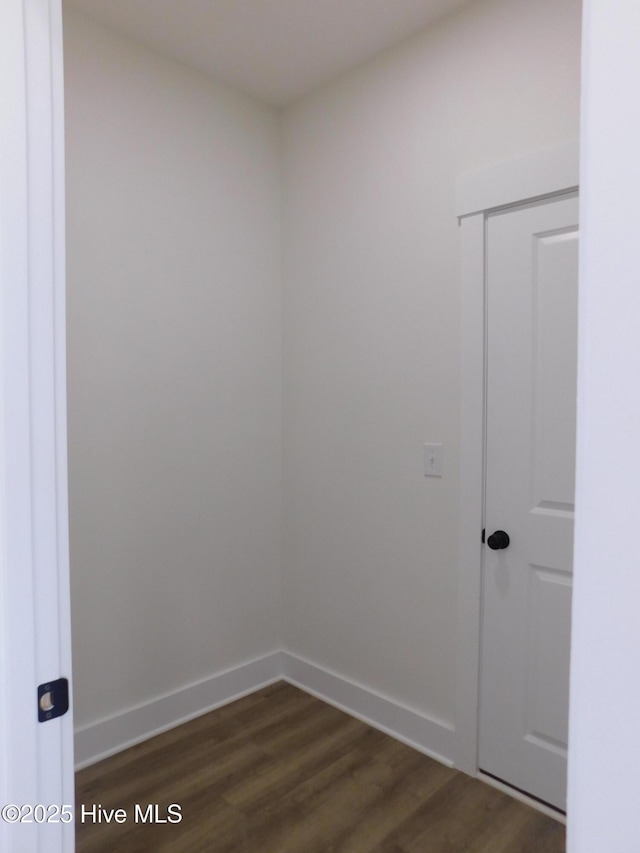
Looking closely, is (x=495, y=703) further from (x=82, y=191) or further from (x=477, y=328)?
(x=82, y=191)

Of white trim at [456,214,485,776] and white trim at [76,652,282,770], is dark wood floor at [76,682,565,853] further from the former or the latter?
white trim at [456,214,485,776]

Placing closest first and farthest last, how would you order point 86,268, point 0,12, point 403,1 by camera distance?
point 0,12 → point 403,1 → point 86,268

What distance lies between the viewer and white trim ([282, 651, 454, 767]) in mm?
2314

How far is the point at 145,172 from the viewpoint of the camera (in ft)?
7.91

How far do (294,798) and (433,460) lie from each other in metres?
1.32

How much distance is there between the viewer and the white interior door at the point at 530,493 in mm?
1962

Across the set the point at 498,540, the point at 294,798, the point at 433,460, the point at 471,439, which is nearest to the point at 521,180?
the point at 471,439

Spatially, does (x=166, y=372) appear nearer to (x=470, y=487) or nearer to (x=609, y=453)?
(x=470, y=487)

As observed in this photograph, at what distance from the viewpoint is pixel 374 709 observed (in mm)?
2566

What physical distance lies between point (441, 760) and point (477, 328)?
166 cm

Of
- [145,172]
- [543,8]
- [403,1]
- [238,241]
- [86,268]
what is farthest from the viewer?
[238,241]

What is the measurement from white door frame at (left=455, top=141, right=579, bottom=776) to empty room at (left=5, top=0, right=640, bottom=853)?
0.01m

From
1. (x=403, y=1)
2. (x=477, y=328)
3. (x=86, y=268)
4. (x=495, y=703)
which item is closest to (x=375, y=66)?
(x=403, y=1)

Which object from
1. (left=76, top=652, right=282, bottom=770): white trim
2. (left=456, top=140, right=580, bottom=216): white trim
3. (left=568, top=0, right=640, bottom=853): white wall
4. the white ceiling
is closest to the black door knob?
(left=456, top=140, right=580, bottom=216): white trim
